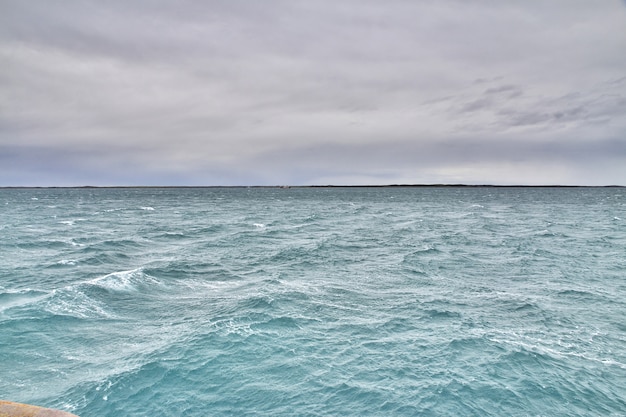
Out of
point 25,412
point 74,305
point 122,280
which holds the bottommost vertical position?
point 74,305

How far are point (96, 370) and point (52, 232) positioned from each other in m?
49.2

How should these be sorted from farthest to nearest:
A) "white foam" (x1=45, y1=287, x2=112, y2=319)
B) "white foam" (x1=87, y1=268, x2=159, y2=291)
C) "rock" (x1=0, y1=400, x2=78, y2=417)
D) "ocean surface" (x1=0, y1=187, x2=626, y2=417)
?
1. "white foam" (x1=87, y1=268, x2=159, y2=291)
2. "white foam" (x1=45, y1=287, x2=112, y2=319)
3. "ocean surface" (x1=0, y1=187, x2=626, y2=417)
4. "rock" (x1=0, y1=400, x2=78, y2=417)

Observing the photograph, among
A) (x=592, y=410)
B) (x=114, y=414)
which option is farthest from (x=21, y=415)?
(x=592, y=410)

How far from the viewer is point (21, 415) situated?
20.4 feet

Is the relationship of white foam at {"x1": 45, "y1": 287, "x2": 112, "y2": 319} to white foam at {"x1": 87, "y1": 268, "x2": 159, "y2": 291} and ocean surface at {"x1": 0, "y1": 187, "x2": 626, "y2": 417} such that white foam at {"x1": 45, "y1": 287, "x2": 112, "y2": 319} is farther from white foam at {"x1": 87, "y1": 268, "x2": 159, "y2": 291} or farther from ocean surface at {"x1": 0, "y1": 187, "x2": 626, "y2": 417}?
white foam at {"x1": 87, "y1": 268, "x2": 159, "y2": 291}

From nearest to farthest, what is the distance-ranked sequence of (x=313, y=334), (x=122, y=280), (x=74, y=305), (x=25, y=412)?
(x=25, y=412), (x=313, y=334), (x=74, y=305), (x=122, y=280)

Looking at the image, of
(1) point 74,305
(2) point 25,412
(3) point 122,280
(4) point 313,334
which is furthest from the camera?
(3) point 122,280

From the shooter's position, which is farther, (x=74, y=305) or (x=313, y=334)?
(x=74, y=305)

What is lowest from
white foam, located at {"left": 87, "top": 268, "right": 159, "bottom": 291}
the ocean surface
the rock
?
the ocean surface

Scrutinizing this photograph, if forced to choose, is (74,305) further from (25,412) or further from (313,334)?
(25,412)

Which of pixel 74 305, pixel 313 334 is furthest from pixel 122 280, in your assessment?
pixel 313 334

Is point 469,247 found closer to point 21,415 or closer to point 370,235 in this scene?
point 370,235

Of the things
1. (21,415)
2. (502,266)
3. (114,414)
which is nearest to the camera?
(21,415)

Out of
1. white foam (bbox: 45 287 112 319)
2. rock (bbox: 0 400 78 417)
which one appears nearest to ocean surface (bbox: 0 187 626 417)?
white foam (bbox: 45 287 112 319)
